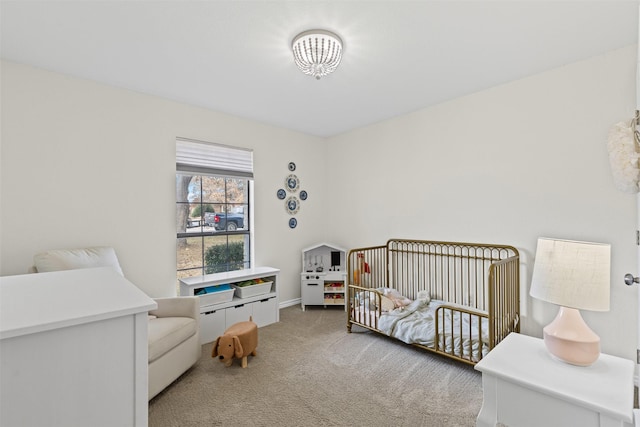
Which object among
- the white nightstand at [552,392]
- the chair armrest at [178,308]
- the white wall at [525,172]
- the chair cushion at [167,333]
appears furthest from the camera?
the chair armrest at [178,308]

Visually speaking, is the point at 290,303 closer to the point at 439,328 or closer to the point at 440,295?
the point at 440,295

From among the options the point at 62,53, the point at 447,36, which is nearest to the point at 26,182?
the point at 62,53

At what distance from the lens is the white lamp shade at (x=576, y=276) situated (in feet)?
4.12

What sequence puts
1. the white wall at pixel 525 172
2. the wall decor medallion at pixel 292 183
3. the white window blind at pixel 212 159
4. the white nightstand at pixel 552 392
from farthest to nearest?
the wall decor medallion at pixel 292 183, the white window blind at pixel 212 159, the white wall at pixel 525 172, the white nightstand at pixel 552 392

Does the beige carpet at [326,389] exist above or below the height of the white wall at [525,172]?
below

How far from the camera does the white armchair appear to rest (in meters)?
2.00

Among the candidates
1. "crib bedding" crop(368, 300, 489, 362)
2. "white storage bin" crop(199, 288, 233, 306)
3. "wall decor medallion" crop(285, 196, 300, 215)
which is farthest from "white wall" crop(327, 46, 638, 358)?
"white storage bin" crop(199, 288, 233, 306)

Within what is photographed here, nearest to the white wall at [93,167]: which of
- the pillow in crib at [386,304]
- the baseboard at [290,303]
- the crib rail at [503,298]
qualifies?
the baseboard at [290,303]

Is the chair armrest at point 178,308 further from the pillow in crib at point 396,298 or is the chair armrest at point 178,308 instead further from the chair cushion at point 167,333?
the pillow in crib at point 396,298

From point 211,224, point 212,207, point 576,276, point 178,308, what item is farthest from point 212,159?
point 576,276

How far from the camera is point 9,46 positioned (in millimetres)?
2105

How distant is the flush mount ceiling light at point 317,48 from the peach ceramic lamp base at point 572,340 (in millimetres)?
1972

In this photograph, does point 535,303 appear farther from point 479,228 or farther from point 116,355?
point 116,355

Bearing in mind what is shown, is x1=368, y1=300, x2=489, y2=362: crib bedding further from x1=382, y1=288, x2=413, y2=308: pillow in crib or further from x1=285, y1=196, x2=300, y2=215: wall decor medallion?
x1=285, y1=196, x2=300, y2=215: wall decor medallion
